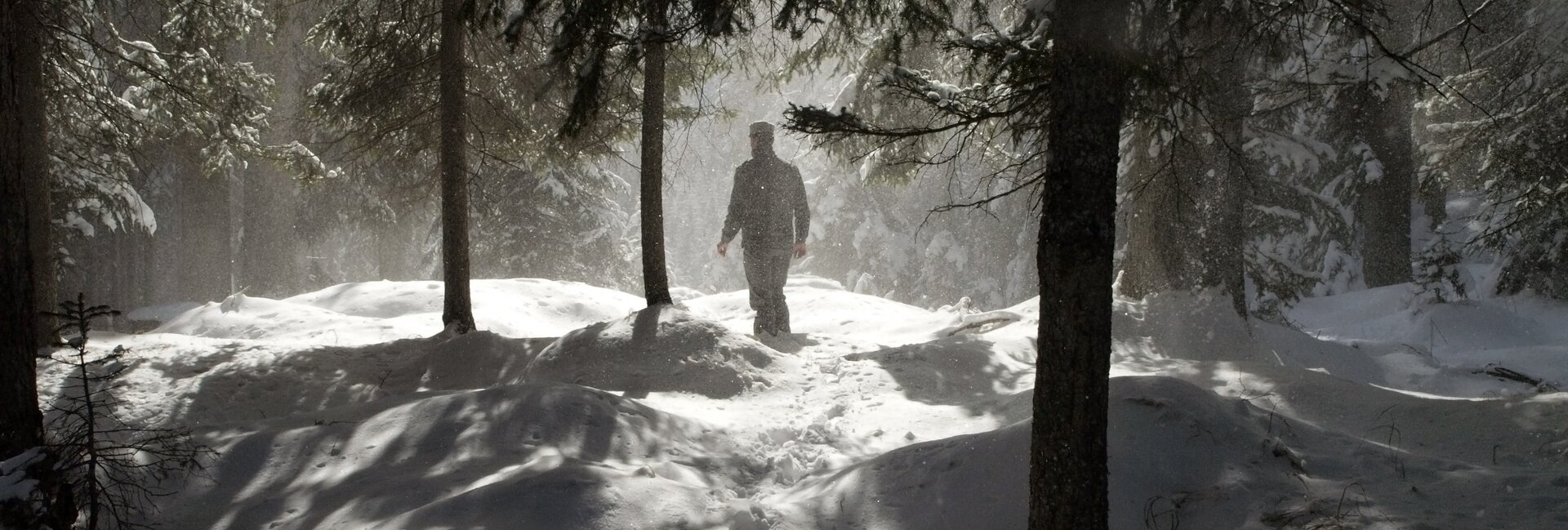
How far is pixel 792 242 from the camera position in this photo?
9.31 meters

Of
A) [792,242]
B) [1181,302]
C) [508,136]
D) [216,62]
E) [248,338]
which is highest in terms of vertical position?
[216,62]

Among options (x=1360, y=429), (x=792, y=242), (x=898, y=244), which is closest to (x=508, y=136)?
(x=792, y=242)

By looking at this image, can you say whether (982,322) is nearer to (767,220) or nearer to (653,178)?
(767,220)

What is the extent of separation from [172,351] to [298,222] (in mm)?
18162

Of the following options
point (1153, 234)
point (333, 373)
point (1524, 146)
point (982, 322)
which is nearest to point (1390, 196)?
point (1524, 146)

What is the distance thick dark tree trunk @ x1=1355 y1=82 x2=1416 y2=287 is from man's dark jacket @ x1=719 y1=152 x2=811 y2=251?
1173cm

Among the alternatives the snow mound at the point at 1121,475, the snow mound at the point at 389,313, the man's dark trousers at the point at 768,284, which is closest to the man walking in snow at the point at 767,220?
the man's dark trousers at the point at 768,284

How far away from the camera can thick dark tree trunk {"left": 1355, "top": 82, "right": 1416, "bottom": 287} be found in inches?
586

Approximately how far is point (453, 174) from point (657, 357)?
295 cm

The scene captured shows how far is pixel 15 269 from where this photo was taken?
420cm

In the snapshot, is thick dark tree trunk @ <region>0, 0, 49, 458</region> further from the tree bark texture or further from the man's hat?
the tree bark texture

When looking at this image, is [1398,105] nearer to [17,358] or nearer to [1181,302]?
[1181,302]

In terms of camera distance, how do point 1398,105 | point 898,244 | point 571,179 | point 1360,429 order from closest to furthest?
point 1360,429 < point 1398,105 < point 571,179 < point 898,244

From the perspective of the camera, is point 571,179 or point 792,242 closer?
point 792,242
